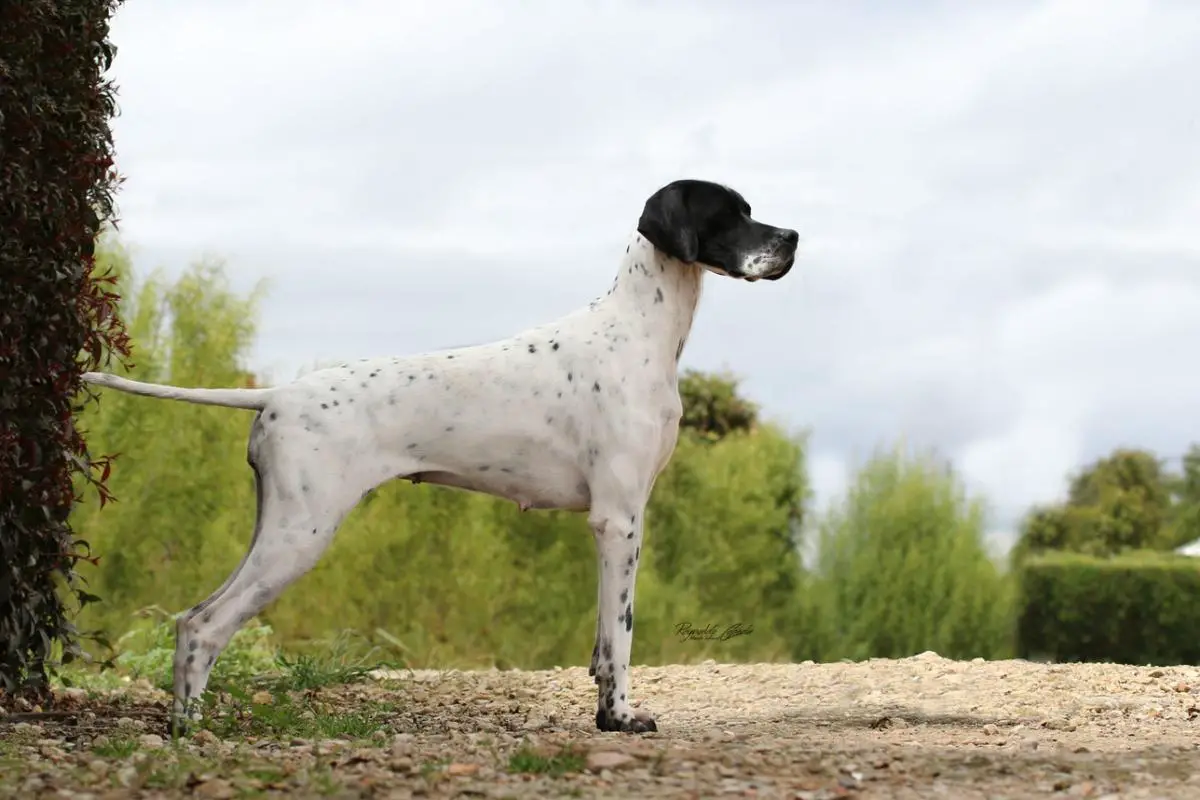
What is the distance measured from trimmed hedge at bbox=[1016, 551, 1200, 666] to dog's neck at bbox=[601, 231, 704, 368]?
818cm

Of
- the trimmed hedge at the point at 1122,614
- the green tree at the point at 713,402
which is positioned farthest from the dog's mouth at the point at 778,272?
the green tree at the point at 713,402

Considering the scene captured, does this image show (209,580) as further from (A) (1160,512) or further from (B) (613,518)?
(A) (1160,512)

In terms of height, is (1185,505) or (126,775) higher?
(1185,505)

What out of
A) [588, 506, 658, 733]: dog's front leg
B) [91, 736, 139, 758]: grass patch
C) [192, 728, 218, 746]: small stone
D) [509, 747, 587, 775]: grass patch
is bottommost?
[91, 736, 139, 758]: grass patch

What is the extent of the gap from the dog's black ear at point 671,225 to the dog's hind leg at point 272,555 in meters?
1.78

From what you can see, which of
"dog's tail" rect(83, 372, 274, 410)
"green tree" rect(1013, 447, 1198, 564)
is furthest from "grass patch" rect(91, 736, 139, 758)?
"green tree" rect(1013, 447, 1198, 564)

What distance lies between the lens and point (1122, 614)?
44.5 feet

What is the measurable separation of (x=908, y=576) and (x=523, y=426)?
905 cm

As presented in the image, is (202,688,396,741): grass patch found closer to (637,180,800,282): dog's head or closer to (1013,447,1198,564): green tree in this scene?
(637,180,800,282): dog's head

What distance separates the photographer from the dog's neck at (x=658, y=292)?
676 centimetres

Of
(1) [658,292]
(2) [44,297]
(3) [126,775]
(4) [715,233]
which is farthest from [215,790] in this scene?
(2) [44,297]

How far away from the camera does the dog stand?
20.9 feet

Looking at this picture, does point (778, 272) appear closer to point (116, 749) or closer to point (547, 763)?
point (547, 763)

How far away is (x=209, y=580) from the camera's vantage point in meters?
13.1
